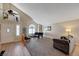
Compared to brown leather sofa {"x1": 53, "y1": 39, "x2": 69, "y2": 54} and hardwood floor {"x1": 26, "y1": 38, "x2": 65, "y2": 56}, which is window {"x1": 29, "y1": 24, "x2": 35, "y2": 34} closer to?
hardwood floor {"x1": 26, "y1": 38, "x2": 65, "y2": 56}

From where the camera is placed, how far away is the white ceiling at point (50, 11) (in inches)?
135

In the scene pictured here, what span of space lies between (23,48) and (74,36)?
1.63 m

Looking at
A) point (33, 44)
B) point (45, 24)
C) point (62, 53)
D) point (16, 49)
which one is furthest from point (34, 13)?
point (62, 53)

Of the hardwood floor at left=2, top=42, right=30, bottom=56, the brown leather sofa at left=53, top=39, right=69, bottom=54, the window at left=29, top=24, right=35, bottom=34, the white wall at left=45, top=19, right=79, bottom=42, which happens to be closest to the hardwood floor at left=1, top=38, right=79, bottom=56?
the hardwood floor at left=2, top=42, right=30, bottom=56

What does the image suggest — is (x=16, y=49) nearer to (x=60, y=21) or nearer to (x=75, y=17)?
(x=60, y=21)

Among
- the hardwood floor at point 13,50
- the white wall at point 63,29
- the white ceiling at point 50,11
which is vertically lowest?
the hardwood floor at point 13,50

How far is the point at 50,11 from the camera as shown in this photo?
3566mm

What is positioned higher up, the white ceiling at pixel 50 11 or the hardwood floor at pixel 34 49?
the white ceiling at pixel 50 11

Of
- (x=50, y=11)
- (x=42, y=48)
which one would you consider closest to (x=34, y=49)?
(x=42, y=48)

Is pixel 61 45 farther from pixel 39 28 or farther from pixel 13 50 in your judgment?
pixel 13 50

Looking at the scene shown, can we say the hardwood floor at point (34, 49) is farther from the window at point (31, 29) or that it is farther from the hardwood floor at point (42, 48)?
the window at point (31, 29)

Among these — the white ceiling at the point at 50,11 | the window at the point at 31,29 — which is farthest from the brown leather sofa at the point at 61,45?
the window at the point at 31,29

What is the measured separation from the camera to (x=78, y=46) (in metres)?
3.41

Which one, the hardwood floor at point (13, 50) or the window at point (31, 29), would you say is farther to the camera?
the window at point (31, 29)
